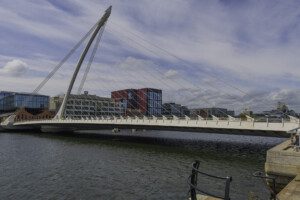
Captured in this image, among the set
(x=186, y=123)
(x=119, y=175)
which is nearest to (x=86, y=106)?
(x=186, y=123)

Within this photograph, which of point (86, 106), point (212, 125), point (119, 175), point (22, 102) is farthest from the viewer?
point (86, 106)

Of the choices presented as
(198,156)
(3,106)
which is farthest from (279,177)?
(3,106)

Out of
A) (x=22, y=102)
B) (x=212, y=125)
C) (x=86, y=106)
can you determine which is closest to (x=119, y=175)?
(x=212, y=125)

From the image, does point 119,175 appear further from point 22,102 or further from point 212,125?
point 22,102

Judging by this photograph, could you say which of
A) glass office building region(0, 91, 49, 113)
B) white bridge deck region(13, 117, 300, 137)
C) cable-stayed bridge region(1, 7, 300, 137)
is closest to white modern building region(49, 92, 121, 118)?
glass office building region(0, 91, 49, 113)

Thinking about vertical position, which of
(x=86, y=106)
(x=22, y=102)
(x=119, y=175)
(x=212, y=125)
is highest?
(x=22, y=102)

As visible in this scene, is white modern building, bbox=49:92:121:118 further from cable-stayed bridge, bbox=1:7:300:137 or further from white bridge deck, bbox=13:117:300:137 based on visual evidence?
white bridge deck, bbox=13:117:300:137

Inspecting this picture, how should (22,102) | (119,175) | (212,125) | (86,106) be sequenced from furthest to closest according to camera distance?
(86,106) → (22,102) → (212,125) → (119,175)

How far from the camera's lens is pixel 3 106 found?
181 meters

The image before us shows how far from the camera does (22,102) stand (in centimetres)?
17700

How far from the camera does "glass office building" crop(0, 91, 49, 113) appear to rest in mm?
175375

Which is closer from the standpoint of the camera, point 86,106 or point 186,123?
point 186,123

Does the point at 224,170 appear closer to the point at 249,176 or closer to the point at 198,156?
the point at 249,176

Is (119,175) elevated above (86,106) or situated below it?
below
